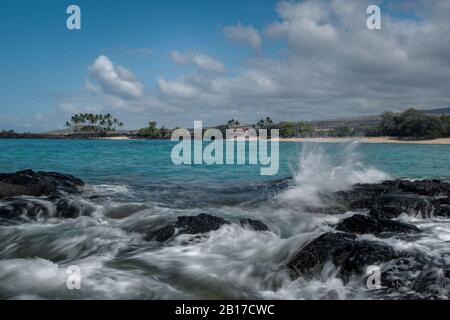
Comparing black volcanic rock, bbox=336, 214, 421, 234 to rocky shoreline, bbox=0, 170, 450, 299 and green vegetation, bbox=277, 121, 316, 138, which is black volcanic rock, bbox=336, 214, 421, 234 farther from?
green vegetation, bbox=277, 121, 316, 138

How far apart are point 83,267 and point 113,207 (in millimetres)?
5906

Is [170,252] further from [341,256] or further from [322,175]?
[322,175]

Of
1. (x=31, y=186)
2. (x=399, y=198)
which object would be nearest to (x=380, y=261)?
(x=399, y=198)

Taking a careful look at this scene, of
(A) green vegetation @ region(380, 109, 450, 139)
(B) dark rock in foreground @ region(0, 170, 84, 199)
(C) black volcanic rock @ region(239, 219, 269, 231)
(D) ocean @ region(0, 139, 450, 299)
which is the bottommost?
(D) ocean @ region(0, 139, 450, 299)

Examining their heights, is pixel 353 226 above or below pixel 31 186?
below

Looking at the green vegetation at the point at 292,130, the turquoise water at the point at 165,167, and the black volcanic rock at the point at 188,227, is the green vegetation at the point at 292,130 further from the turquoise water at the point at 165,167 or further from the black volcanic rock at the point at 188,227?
the black volcanic rock at the point at 188,227

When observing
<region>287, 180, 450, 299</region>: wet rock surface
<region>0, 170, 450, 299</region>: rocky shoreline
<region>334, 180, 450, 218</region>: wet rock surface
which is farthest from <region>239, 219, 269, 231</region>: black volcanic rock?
<region>334, 180, 450, 218</region>: wet rock surface

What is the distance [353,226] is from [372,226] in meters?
0.48

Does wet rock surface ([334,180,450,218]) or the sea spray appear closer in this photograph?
wet rock surface ([334,180,450,218])

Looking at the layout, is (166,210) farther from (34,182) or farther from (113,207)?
(34,182)

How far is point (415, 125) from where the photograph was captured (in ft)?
390

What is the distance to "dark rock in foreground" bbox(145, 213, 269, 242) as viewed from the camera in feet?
32.4

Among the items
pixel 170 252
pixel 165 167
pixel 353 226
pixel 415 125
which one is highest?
pixel 415 125
